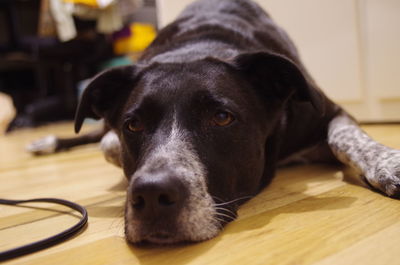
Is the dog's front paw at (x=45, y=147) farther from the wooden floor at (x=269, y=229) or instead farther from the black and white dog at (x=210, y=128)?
the black and white dog at (x=210, y=128)

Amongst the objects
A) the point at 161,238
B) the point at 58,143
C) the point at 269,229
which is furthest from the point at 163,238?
the point at 58,143

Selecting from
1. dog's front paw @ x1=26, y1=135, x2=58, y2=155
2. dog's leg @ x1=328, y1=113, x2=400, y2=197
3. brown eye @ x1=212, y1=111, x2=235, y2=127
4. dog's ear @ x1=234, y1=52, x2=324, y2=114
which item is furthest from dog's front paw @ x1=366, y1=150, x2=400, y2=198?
→ dog's front paw @ x1=26, y1=135, x2=58, y2=155

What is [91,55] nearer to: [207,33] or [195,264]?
[207,33]

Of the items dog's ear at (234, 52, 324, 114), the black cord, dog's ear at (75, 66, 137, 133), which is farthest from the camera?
dog's ear at (75, 66, 137, 133)

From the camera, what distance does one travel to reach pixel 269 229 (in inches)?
46.1

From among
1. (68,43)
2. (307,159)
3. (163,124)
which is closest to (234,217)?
(163,124)

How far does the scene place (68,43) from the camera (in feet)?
23.9

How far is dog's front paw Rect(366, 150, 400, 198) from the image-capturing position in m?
1.33

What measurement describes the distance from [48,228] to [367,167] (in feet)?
3.82

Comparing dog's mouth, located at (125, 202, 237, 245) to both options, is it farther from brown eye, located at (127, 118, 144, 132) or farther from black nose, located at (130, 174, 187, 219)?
brown eye, located at (127, 118, 144, 132)

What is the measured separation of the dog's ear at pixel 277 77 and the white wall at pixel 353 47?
1670 millimetres

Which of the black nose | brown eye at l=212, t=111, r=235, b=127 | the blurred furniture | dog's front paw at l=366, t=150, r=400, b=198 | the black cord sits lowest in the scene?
the blurred furniture

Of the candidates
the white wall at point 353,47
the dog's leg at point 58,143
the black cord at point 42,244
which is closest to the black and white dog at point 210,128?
the black cord at point 42,244

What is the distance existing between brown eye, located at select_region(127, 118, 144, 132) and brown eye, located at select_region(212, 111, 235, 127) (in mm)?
250
